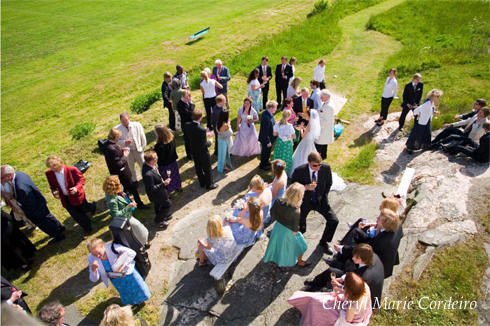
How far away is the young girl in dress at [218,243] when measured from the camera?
5258 mm

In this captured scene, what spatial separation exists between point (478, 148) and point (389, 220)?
4790 mm

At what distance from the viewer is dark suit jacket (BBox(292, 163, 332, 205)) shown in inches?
236

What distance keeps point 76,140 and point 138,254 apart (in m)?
7.76

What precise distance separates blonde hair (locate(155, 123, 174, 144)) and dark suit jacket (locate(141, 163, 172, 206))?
89 centimetres

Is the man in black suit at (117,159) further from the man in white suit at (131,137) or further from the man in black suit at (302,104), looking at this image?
the man in black suit at (302,104)

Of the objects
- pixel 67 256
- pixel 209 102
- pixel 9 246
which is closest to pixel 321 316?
pixel 67 256

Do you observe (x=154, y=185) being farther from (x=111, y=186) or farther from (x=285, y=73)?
(x=285, y=73)

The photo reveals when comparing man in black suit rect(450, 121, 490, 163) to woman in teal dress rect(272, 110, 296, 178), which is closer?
man in black suit rect(450, 121, 490, 163)

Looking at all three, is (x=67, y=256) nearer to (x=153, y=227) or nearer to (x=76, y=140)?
(x=153, y=227)

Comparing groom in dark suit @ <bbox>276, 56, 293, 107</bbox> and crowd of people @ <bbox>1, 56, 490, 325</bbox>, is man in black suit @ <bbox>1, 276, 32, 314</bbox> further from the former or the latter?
groom in dark suit @ <bbox>276, 56, 293, 107</bbox>

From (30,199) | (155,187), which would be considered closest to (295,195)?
(155,187)

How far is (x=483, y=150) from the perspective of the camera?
295 inches

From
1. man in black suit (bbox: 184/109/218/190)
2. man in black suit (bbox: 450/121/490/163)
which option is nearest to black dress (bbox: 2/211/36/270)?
man in black suit (bbox: 184/109/218/190)

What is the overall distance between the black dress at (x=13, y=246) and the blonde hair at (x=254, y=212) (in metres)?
4.86
